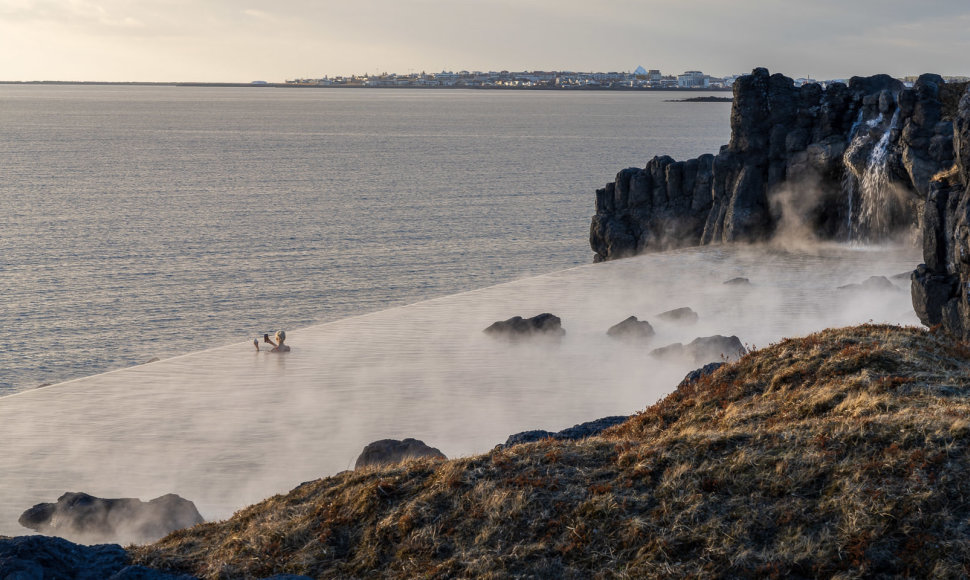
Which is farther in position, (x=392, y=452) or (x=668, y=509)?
(x=392, y=452)

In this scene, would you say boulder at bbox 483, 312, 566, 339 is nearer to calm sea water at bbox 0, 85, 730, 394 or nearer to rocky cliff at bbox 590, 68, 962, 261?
calm sea water at bbox 0, 85, 730, 394

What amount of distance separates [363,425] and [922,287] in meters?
18.3

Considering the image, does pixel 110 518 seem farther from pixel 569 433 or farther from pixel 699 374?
pixel 699 374

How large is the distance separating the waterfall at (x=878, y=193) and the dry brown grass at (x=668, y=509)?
39788mm

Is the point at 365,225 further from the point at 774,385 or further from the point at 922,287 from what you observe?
the point at 774,385

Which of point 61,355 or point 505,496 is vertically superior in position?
point 505,496

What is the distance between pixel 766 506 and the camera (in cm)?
1251

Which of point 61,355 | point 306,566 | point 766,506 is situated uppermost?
point 766,506

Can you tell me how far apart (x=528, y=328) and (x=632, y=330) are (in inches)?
177

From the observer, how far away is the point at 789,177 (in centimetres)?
5934

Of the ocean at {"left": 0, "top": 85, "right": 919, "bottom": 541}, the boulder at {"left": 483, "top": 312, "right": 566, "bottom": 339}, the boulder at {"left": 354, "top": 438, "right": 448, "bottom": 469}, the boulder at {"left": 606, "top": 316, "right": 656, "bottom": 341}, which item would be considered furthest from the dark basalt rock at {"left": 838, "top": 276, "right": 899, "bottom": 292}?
the boulder at {"left": 354, "top": 438, "right": 448, "bottom": 469}

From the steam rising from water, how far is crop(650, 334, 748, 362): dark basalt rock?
2.41 feet

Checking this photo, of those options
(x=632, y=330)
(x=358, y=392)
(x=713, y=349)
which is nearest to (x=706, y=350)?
(x=713, y=349)

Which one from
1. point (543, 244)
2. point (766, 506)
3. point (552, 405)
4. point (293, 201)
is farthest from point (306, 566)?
point (293, 201)
